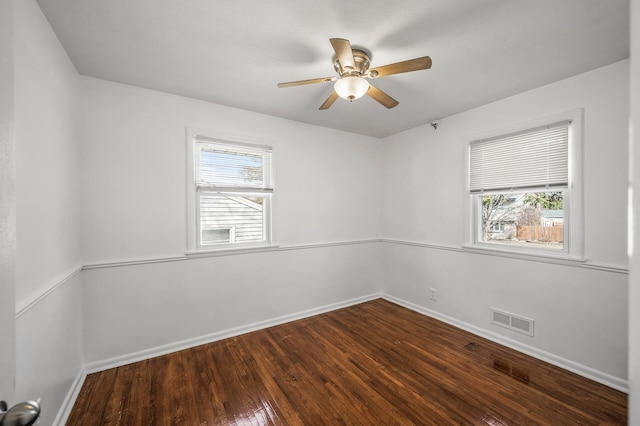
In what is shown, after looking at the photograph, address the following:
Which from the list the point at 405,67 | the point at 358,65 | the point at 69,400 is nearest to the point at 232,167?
the point at 358,65

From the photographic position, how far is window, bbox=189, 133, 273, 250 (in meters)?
2.80

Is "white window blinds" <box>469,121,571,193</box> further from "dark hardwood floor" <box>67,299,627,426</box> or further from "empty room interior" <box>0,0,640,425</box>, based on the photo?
"dark hardwood floor" <box>67,299,627,426</box>

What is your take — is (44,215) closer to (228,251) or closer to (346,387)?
(228,251)

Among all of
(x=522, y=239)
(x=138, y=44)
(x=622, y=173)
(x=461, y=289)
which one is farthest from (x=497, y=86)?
(x=138, y=44)

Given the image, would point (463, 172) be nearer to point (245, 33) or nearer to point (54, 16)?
point (245, 33)

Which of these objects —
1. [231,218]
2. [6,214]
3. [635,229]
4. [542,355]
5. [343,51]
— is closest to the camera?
[6,214]

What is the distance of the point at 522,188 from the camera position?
2.65m

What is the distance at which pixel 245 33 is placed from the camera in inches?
68.9

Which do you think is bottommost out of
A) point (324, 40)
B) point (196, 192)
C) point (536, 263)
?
point (536, 263)

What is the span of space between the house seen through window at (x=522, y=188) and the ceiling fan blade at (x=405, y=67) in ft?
5.54

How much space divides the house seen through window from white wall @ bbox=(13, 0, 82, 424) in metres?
3.74

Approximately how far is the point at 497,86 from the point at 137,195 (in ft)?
11.7

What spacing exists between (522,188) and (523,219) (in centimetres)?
33

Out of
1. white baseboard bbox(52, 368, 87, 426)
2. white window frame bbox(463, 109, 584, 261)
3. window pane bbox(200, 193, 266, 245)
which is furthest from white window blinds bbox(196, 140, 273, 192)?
white window frame bbox(463, 109, 584, 261)
